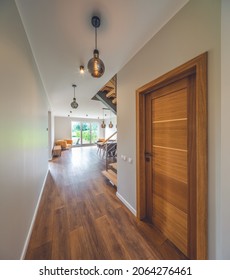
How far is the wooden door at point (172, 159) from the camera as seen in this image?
118 cm

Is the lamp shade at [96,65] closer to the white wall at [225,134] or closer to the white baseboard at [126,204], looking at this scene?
the white wall at [225,134]

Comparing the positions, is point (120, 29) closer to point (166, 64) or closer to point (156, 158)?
point (166, 64)

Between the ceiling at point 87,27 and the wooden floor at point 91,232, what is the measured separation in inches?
101

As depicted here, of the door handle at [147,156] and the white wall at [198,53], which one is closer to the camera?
the white wall at [198,53]

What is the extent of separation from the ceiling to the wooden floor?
2575mm

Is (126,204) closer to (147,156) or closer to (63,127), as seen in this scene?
(147,156)

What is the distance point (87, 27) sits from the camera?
135 cm

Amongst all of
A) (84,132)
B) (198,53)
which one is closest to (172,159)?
(198,53)

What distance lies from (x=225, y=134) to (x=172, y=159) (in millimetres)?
633

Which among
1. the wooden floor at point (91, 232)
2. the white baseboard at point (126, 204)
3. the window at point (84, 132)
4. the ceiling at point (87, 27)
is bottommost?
the wooden floor at point (91, 232)

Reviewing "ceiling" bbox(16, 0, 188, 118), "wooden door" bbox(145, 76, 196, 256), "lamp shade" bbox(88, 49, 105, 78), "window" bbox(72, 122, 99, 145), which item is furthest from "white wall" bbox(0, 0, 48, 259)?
"window" bbox(72, 122, 99, 145)

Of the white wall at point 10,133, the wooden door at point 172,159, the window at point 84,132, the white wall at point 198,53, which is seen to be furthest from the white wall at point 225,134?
the window at point 84,132

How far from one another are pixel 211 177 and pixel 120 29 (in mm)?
1854

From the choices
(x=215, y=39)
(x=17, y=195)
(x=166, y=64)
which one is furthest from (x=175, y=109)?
(x=17, y=195)
